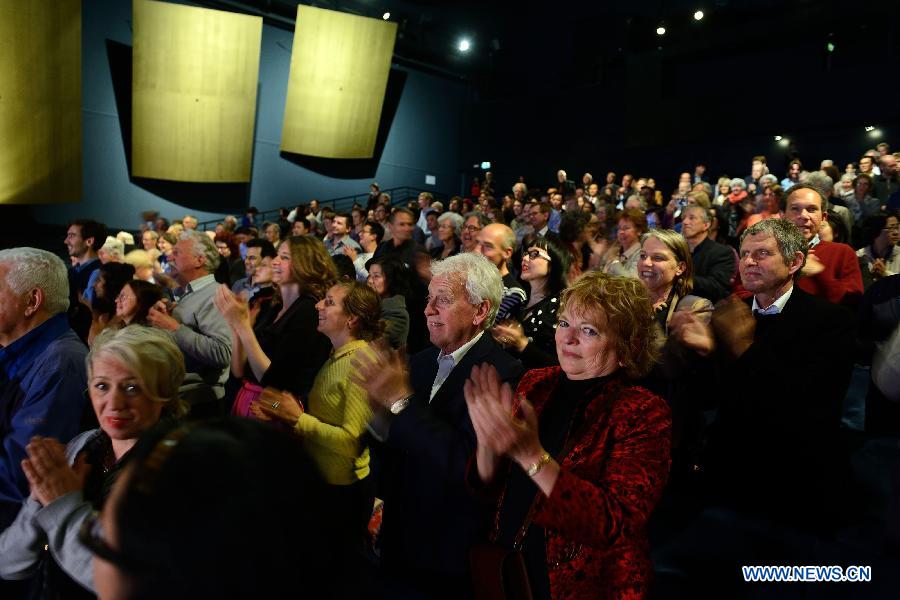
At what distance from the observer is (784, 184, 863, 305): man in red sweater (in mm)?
3518

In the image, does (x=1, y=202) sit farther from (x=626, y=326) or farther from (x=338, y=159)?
(x=626, y=326)

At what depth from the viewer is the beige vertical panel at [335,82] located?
13.6 meters

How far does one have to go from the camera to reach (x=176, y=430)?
758 millimetres

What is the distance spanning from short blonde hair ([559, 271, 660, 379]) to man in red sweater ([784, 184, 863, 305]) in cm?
220

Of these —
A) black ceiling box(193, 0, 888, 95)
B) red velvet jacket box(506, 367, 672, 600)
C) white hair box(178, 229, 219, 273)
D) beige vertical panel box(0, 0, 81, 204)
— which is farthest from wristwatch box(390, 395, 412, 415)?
black ceiling box(193, 0, 888, 95)

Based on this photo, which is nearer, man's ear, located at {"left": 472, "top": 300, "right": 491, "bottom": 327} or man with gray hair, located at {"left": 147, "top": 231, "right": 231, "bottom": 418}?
man's ear, located at {"left": 472, "top": 300, "right": 491, "bottom": 327}

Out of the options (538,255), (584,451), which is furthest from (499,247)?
(584,451)

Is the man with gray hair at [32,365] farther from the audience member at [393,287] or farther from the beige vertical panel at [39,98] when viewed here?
the beige vertical panel at [39,98]

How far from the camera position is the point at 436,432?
1688mm

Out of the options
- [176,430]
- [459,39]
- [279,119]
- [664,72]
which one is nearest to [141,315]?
[176,430]

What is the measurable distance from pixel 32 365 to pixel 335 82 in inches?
500

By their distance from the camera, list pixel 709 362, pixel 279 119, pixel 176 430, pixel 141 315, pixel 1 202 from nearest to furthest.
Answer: pixel 176 430
pixel 709 362
pixel 141 315
pixel 1 202
pixel 279 119

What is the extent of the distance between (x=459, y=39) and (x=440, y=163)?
11.1ft

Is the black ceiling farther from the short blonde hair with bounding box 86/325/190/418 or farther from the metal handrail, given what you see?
the short blonde hair with bounding box 86/325/190/418
